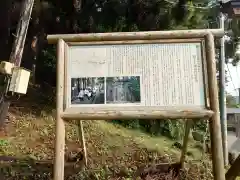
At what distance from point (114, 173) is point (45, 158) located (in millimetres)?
1297

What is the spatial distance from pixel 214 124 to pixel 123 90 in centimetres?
85

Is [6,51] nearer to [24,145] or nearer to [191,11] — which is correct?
[24,145]

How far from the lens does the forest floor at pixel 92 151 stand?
5.24m

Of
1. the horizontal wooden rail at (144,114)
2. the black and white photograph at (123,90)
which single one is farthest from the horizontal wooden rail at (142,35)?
the horizontal wooden rail at (144,114)

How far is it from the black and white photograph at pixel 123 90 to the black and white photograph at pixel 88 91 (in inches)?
2.5

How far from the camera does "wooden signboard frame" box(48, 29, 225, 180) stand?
116 inches

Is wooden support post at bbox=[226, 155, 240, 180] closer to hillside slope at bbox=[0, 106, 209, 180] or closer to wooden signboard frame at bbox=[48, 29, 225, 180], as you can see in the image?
wooden signboard frame at bbox=[48, 29, 225, 180]

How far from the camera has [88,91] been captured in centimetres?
308

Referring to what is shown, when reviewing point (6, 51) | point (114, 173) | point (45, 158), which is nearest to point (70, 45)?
point (114, 173)

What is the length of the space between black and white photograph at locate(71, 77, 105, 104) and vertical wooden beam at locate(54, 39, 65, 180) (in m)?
0.12

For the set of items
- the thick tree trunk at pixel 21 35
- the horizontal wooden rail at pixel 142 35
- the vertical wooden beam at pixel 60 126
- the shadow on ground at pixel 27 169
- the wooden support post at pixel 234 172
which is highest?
the thick tree trunk at pixel 21 35

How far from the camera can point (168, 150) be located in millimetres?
7293

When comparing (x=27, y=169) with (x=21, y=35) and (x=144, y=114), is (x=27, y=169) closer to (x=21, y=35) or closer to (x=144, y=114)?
(x=21, y=35)

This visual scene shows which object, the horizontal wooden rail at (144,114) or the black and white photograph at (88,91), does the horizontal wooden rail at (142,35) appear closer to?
the black and white photograph at (88,91)
